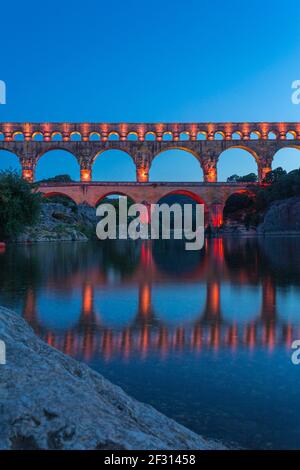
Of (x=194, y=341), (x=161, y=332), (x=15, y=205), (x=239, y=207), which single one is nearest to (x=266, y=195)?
(x=239, y=207)

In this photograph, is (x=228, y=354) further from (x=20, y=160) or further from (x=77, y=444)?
(x=20, y=160)

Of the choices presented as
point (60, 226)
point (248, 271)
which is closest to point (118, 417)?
point (248, 271)

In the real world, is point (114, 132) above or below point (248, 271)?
above

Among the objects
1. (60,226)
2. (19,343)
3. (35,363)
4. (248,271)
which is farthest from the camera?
(60,226)

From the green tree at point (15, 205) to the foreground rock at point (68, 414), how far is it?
61.5 feet

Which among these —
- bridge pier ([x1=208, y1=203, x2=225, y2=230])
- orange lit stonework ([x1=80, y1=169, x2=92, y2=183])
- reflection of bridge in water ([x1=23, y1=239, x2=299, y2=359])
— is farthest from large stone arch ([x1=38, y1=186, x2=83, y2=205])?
reflection of bridge in water ([x1=23, y1=239, x2=299, y2=359])

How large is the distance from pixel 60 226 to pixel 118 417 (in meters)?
28.8

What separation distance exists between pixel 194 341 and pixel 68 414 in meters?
2.17

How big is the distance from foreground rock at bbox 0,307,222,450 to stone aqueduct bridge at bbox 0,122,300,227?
43.2 metres

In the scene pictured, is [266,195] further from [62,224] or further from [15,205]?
[15,205]

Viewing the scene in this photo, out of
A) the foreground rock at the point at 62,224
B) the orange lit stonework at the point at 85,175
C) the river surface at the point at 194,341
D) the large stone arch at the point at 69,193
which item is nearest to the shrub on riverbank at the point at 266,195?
the foreground rock at the point at 62,224

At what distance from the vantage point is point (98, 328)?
3.93 m

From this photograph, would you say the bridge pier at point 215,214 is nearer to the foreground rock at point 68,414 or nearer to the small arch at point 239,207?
the small arch at point 239,207

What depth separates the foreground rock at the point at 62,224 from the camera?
26047mm
